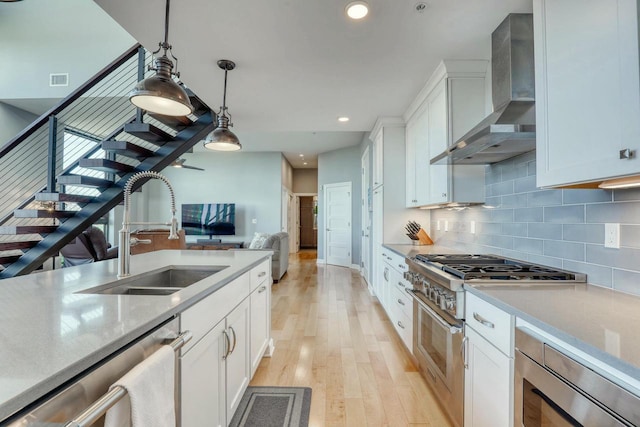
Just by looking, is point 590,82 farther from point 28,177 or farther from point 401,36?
point 28,177

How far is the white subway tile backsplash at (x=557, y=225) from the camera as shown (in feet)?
4.29

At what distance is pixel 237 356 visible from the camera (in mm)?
1729

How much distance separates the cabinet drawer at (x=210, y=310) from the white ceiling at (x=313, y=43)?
1.74m

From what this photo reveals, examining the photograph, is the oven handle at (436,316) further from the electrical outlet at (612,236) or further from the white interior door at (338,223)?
the white interior door at (338,223)

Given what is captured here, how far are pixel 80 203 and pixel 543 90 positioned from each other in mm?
4305

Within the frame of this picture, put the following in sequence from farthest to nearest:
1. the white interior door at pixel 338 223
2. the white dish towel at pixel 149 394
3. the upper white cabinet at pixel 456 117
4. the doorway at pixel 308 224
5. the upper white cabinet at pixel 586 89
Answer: the doorway at pixel 308 224, the white interior door at pixel 338 223, the upper white cabinet at pixel 456 117, the upper white cabinet at pixel 586 89, the white dish towel at pixel 149 394

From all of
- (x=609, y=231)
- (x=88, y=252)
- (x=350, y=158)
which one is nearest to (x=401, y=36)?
(x=609, y=231)

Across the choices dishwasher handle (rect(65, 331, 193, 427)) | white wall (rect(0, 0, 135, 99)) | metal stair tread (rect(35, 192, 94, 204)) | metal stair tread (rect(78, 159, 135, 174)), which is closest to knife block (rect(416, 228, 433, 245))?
dishwasher handle (rect(65, 331, 193, 427))

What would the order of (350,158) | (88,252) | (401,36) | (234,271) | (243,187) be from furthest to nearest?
1. (243,187)
2. (350,158)
3. (88,252)
4. (401,36)
5. (234,271)

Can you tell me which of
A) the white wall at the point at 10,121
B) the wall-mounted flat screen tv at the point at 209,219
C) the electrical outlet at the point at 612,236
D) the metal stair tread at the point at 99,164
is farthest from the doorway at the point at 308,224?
the electrical outlet at the point at 612,236

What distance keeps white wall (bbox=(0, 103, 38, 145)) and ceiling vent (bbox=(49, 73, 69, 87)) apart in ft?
3.10

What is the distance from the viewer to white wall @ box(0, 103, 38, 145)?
5164mm

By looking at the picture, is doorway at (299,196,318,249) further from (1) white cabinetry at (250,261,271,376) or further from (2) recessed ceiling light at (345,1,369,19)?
(2) recessed ceiling light at (345,1,369,19)

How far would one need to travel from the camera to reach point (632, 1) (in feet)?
3.17
